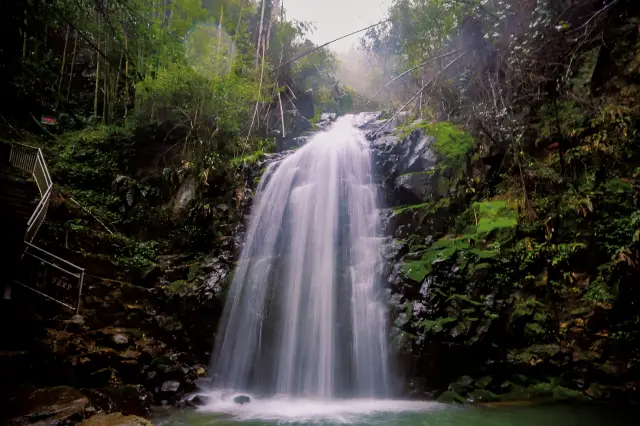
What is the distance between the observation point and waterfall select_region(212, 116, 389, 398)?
26.7 feet

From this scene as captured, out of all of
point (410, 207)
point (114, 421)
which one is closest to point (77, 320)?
point (114, 421)

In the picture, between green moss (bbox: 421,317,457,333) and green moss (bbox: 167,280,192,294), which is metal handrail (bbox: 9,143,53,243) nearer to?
green moss (bbox: 167,280,192,294)

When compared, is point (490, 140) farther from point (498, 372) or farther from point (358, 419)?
point (358, 419)

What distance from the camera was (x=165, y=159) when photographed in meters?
14.5

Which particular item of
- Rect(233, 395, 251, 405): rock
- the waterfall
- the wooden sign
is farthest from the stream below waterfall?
the wooden sign

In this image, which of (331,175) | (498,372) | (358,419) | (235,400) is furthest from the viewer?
(331,175)

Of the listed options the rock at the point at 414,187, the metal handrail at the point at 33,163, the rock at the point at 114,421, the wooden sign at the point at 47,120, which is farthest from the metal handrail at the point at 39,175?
the rock at the point at 414,187

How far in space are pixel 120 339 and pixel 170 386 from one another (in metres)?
1.87

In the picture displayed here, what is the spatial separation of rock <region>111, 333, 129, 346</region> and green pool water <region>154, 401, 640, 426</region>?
255 centimetres

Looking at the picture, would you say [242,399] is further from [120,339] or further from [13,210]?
[13,210]

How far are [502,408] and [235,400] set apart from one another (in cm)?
500

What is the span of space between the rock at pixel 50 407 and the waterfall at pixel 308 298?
3810mm

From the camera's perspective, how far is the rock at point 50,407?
4359 mm

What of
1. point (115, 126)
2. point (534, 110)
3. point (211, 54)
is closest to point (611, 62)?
point (534, 110)
